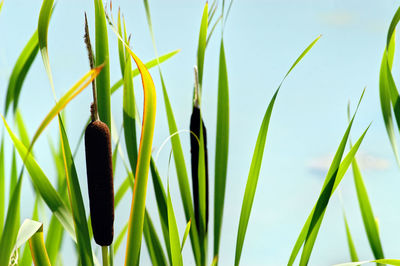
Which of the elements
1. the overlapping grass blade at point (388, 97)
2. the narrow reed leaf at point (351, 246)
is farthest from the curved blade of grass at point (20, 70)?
the narrow reed leaf at point (351, 246)

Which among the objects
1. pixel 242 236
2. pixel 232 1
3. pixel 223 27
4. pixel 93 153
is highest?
pixel 232 1

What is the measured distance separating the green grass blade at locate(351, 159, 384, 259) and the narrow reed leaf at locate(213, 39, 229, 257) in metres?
0.54

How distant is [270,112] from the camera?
1473 mm

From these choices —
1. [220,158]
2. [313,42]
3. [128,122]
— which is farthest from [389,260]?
[128,122]

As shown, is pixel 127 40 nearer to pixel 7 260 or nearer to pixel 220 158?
pixel 220 158

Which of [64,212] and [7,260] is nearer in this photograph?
[7,260]

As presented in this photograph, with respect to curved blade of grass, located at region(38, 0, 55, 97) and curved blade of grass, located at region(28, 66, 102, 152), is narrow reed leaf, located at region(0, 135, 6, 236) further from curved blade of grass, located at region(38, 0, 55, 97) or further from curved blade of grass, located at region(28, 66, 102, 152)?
curved blade of grass, located at region(28, 66, 102, 152)

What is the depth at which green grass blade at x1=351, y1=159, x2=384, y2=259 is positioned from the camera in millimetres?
1744

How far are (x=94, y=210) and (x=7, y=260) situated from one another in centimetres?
21

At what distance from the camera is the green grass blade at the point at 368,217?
1.74 m

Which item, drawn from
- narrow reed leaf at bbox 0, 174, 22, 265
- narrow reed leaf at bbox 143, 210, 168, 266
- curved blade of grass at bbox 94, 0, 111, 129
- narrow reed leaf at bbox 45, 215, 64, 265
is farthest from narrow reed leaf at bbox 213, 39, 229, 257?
narrow reed leaf at bbox 0, 174, 22, 265

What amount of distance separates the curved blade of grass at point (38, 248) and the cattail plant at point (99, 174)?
189 mm

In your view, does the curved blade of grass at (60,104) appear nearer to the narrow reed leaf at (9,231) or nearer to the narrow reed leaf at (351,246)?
the narrow reed leaf at (9,231)

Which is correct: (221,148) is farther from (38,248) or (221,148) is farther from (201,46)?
(38,248)
